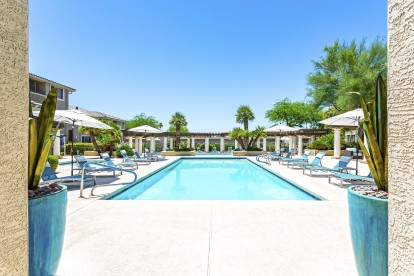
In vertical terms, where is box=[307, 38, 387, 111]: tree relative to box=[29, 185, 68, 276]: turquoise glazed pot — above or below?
above

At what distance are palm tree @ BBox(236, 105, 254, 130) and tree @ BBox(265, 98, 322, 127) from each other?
64.7 feet

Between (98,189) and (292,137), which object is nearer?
(98,189)

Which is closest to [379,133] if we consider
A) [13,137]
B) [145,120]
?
[13,137]

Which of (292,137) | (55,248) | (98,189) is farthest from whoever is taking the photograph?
(292,137)

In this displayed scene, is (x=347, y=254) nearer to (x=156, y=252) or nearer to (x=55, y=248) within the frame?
(x=156, y=252)

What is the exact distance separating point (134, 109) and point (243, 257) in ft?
244

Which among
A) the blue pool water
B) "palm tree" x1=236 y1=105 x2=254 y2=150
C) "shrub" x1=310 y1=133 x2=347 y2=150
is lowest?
the blue pool water

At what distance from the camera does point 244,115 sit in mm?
33656

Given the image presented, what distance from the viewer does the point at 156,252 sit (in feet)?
10.5

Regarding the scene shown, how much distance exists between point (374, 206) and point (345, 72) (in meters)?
29.9

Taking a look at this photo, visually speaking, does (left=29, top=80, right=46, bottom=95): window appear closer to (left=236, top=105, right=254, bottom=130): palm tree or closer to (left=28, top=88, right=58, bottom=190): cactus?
(left=236, top=105, right=254, bottom=130): palm tree

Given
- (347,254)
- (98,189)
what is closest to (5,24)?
(347,254)

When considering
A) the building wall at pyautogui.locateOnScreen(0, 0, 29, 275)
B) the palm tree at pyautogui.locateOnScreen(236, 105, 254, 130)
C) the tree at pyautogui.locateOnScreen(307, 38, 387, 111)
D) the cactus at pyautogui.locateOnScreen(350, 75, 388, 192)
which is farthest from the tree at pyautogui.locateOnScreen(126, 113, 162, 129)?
the cactus at pyautogui.locateOnScreen(350, 75, 388, 192)

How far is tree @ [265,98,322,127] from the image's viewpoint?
50.0 meters
